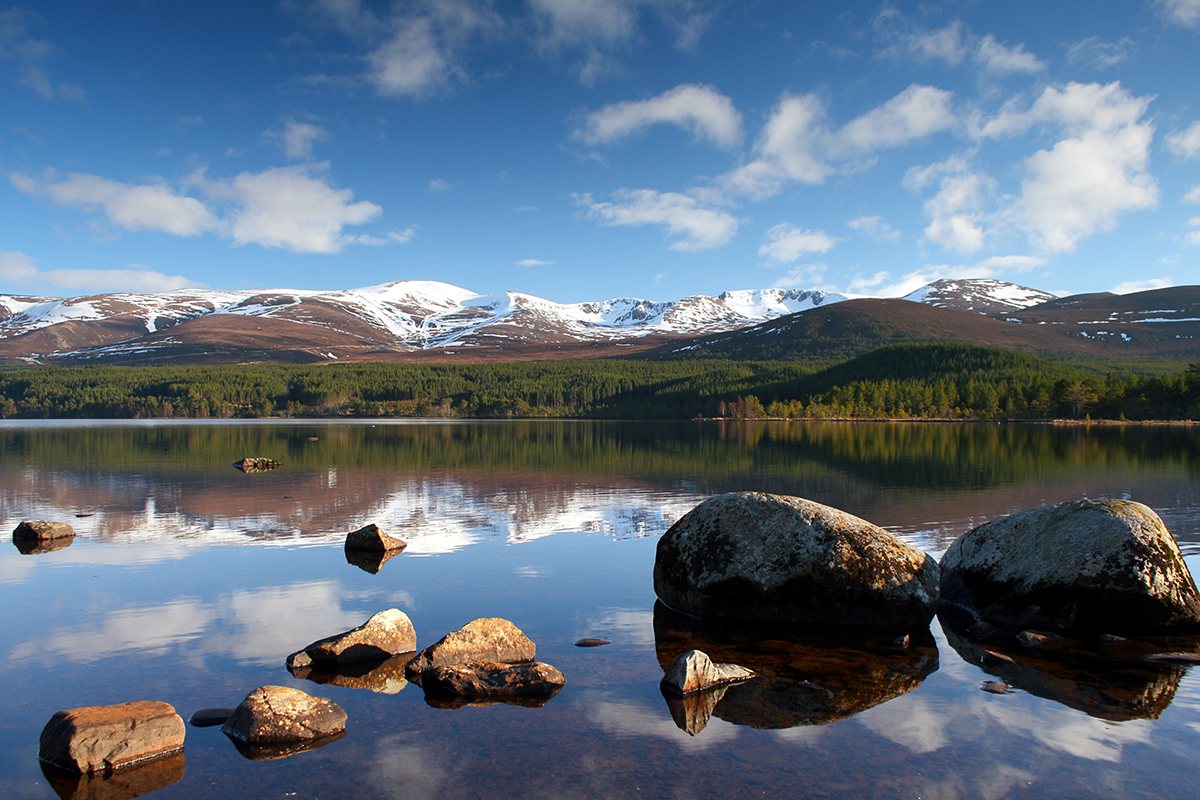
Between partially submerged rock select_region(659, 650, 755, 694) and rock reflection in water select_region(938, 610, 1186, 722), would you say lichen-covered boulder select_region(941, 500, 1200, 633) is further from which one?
partially submerged rock select_region(659, 650, 755, 694)

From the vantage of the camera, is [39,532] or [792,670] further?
[39,532]

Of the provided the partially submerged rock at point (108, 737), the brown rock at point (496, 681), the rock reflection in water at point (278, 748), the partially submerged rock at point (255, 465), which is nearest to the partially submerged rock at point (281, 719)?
the rock reflection in water at point (278, 748)

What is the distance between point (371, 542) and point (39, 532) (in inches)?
431

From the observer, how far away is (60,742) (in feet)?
26.5

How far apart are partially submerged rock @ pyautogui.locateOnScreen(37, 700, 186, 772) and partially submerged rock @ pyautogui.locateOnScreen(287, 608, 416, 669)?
2616 millimetres

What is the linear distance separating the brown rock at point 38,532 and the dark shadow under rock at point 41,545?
0.31ft

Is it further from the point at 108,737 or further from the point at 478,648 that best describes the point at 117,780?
the point at 478,648

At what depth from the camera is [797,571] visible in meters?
13.6

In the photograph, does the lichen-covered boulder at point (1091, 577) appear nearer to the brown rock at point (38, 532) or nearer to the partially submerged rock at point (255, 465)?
the brown rock at point (38, 532)

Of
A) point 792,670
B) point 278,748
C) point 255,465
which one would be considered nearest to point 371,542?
point 278,748

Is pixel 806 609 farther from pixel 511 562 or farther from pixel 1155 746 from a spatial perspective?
pixel 511 562

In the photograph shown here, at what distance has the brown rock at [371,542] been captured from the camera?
1980 cm

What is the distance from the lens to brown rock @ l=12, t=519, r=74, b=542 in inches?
851

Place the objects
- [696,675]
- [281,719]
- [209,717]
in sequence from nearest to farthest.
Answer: [281,719] → [209,717] → [696,675]
